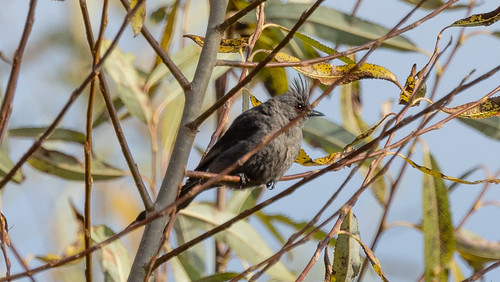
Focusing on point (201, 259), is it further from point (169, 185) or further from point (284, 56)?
point (169, 185)

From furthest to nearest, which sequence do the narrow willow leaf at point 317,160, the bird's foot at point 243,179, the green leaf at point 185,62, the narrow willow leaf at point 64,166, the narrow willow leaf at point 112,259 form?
the green leaf at point 185,62 → the narrow willow leaf at point 64,166 → the bird's foot at point 243,179 → the narrow willow leaf at point 112,259 → the narrow willow leaf at point 317,160

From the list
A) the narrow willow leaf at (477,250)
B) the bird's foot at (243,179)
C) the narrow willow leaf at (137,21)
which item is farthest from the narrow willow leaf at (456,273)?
the narrow willow leaf at (137,21)

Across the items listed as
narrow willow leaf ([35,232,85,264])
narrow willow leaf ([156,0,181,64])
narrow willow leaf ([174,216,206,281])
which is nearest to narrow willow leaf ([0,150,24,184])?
narrow willow leaf ([35,232,85,264])

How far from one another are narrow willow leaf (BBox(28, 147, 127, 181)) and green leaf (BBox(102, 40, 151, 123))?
12.6 inches

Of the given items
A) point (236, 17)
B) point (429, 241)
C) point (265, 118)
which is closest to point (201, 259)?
point (265, 118)

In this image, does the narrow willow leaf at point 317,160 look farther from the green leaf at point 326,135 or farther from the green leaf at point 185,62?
the green leaf at point 185,62

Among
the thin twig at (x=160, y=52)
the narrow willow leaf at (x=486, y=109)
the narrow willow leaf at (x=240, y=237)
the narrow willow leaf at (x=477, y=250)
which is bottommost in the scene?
the thin twig at (x=160, y=52)

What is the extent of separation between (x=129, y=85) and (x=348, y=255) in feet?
5.33

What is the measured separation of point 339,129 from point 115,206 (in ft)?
8.14

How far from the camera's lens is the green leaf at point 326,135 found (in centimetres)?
379

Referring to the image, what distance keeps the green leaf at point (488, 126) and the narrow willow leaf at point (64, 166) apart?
1.84 m

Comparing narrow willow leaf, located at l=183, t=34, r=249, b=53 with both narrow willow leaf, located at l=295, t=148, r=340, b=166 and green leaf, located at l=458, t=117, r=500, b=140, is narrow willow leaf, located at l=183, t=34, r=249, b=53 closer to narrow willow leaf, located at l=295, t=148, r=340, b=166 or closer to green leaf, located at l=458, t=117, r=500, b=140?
narrow willow leaf, located at l=295, t=148, r=340, b=166

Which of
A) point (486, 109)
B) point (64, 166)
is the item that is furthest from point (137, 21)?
point (64, 166)

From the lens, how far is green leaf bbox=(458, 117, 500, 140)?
374 cm
